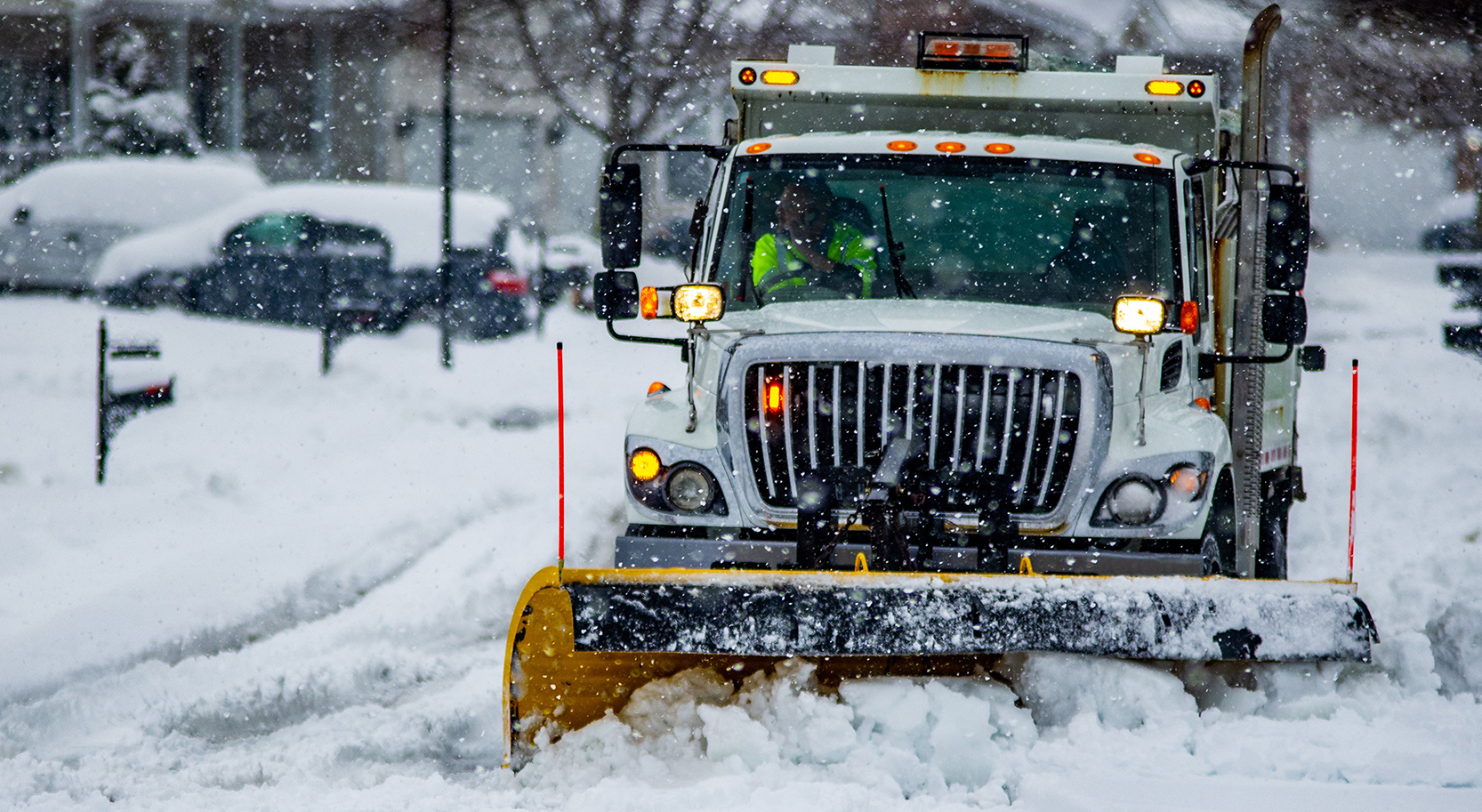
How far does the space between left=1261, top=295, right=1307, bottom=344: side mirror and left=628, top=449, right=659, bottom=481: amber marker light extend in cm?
255

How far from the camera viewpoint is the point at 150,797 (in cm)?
427

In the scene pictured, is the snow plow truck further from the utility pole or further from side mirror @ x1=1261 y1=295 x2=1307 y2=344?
the utility pole

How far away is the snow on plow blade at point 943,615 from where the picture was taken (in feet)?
13.3

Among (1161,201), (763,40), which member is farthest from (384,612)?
(763,40)

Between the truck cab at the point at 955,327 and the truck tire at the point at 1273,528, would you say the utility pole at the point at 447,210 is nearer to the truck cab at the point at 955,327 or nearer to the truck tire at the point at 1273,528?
the truck cab at the point at 955,327

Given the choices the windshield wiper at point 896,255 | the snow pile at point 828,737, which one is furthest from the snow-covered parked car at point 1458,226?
the snow pile at point 828,737

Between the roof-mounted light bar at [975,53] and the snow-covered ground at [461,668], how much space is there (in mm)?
3136

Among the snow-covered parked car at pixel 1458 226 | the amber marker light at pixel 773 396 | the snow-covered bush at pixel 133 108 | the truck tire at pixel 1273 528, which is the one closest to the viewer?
the amber marker light at pixel 773 396

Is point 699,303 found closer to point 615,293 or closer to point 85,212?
point 615,293

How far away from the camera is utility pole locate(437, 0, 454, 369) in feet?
51.8

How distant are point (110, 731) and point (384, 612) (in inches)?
75.2

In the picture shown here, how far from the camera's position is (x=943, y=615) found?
13.3 feet

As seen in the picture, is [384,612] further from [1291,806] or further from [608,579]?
[1291,806]

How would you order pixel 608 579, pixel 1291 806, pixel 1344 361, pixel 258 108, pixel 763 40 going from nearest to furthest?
pixel 1291 806
pixel 608 579
pixel 1344 361
pixel 763 40
pixel 258 108
